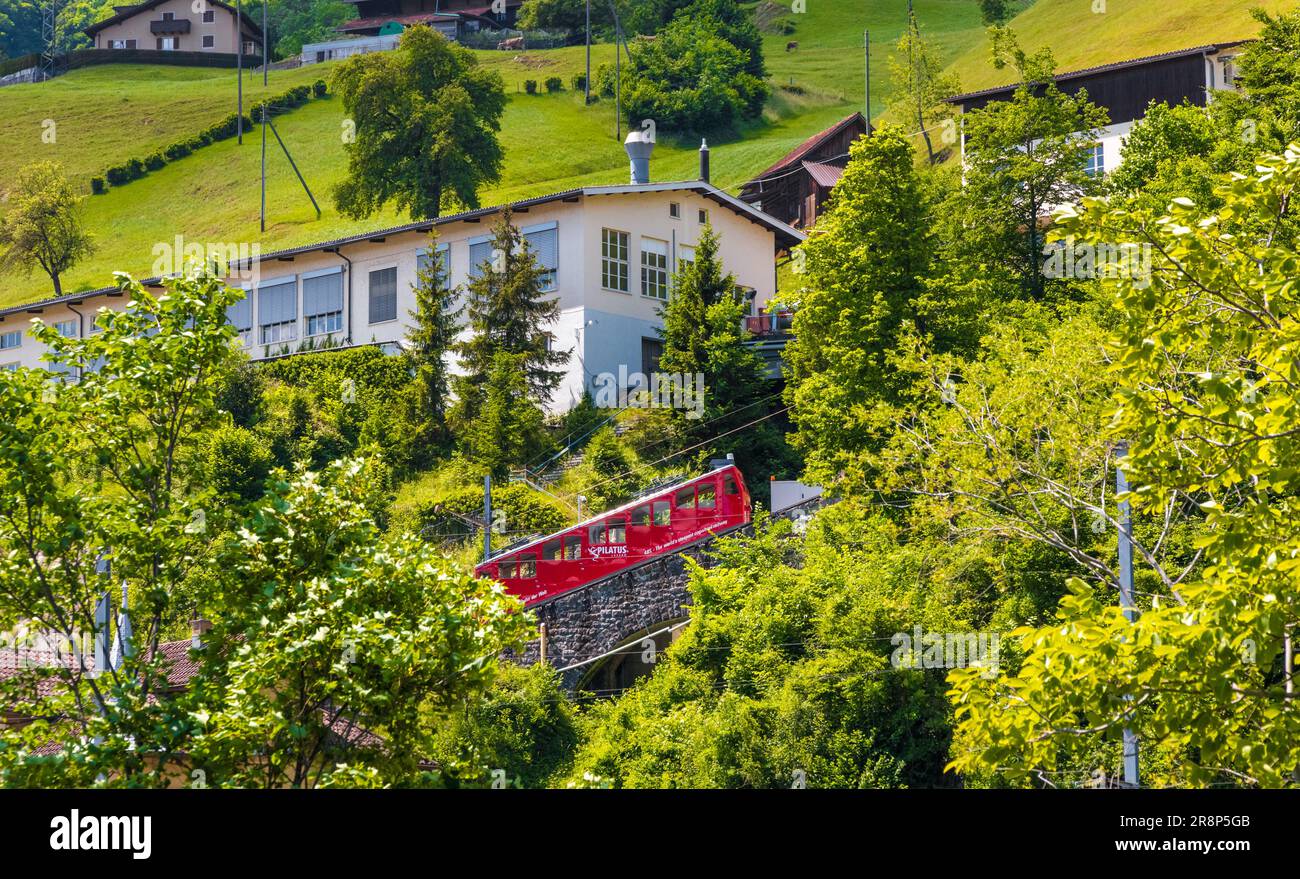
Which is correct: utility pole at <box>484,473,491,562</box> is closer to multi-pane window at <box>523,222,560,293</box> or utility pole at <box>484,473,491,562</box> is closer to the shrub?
the shrub

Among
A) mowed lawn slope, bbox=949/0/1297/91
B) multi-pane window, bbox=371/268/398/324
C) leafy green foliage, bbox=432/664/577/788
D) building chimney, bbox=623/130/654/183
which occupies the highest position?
mowed lawn slope, bbox=949/0/1297/91

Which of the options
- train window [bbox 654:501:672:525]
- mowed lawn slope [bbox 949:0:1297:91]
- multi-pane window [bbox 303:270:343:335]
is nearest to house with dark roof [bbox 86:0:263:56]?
mowed lawn slope [bbox 949:0:1297:91]

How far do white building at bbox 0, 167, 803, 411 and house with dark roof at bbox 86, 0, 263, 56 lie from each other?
9974cm

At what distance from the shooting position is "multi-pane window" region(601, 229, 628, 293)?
5934 cm

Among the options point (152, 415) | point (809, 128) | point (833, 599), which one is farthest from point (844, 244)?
point (809, 128)

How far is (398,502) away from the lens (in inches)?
2082

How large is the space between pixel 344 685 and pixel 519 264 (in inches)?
1538

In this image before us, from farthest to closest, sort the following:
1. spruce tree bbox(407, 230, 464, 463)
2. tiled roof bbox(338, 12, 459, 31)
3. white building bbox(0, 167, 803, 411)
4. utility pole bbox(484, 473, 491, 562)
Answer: tiled roof bbox(338, 12, 459, 31) → white building bbox(0, 167, 803, 411) → spruce tree bbox(407, 230, 464, 463) → utility pole bbox(484, 473, 491, 562)

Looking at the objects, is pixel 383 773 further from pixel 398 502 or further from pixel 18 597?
pixel 398 502

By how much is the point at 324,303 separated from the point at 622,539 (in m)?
25.8

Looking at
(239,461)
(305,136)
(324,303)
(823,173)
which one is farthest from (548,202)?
(305,136)

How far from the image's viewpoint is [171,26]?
163 metres

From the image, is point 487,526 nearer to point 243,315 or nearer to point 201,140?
point 243,315

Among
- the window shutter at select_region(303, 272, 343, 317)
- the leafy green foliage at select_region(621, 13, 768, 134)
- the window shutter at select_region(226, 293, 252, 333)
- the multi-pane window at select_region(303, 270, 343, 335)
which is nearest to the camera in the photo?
the multi-pane window at select_region(303, 270, 343, 335)
